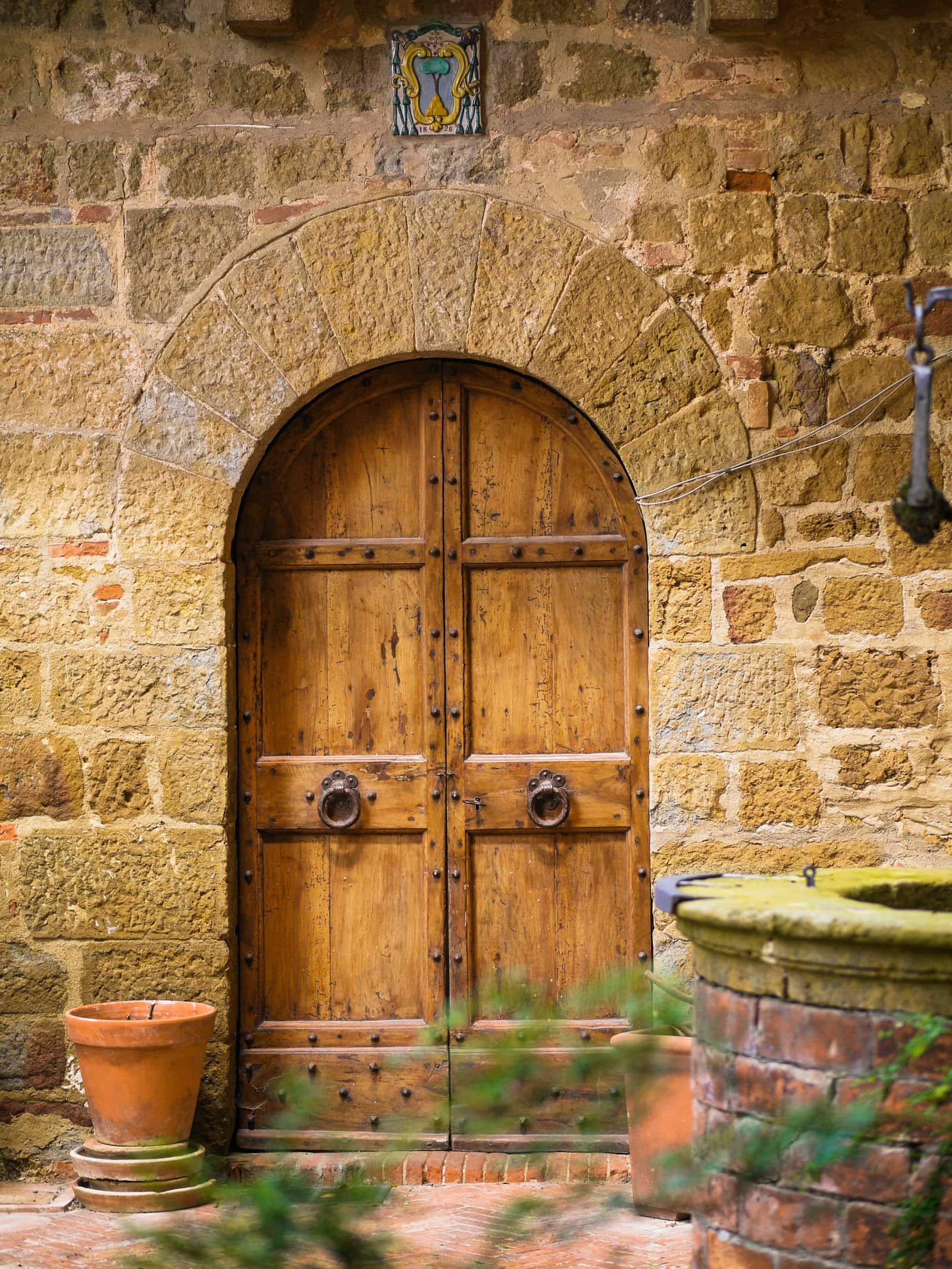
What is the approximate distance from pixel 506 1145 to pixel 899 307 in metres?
2.73

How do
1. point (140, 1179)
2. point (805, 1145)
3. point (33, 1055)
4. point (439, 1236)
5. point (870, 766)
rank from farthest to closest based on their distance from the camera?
1. point (33, 1055)
2. point (870, 766)
3. point (140, 1179)
4. point (439, 1236)
5. point (805, 1145)

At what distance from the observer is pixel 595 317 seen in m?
4.10

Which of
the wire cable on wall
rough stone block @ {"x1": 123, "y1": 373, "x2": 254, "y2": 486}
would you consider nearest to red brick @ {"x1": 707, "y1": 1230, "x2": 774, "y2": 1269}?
the wire cable on wall

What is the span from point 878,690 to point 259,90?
2.58m

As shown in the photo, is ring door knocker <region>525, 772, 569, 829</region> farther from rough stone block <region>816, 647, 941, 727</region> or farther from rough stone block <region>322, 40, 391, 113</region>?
rough stone block <region>322, 40, 391, 113</region>

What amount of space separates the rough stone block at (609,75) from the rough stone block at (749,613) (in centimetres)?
152

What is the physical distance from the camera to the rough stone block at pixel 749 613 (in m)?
4.02

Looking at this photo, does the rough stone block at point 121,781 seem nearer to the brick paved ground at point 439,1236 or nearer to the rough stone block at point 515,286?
the brick paved ground at point 439,1236

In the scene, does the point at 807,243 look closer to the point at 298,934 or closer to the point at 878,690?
the point at 878,690

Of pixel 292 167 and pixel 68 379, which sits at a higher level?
pixel 292 167

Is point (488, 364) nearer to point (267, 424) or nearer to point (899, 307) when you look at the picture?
point (267, 424)

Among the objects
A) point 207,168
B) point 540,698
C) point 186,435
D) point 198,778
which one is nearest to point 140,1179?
point 198,778

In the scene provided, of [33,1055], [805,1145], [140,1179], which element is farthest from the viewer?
[33,1055]

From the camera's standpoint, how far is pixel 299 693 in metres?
4.27
